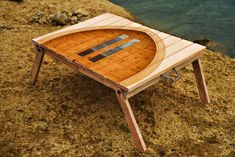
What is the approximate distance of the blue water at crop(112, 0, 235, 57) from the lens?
753 cm

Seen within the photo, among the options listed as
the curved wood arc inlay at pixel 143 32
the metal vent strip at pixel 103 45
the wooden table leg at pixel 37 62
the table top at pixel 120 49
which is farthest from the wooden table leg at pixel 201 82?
the wooden table leg at pixel 37 62

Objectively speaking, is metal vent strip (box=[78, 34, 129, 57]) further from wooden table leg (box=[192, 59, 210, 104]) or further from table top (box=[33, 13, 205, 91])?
wooden table leg (box=[192, 59, 210, 104])

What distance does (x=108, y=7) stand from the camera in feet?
26.8

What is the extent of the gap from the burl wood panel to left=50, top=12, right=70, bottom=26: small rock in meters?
2.30

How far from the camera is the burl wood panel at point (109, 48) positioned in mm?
4004

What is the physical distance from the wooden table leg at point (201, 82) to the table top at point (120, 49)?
32cm

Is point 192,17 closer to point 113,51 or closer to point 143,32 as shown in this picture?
point 143,32

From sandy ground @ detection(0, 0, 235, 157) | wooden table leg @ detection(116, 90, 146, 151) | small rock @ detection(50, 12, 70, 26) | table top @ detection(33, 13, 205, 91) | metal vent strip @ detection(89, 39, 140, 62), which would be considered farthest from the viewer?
small rock @ detection(50, 12, 70, 26)

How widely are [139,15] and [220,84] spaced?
11.8ft

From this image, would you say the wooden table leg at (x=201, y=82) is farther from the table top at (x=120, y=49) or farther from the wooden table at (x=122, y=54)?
the table top at (x=120, y=49)

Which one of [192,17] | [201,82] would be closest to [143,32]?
[201,82]

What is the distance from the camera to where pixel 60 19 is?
23.2ft

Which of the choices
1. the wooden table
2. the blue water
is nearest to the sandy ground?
the wooden table

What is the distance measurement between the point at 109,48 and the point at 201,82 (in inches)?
49.8
